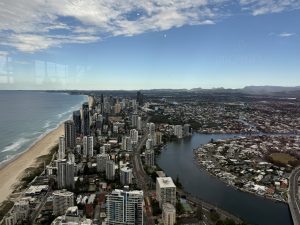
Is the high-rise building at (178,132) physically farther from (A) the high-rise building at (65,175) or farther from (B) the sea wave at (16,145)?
(A) the high-rise building at (65,175)

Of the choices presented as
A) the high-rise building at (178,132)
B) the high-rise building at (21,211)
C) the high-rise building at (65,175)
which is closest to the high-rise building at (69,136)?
the high-rise building at (65,175)

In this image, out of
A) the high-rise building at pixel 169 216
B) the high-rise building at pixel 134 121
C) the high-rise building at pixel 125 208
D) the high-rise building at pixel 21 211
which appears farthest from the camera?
the high-rise building at pixel 134 121

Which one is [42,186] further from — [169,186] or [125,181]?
[169,186]

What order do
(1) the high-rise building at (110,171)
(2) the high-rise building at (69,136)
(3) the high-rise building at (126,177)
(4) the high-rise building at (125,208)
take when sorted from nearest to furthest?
(4) the high-rise building at (125,208), (3) the high-rise building at (126,177), (1) the high-rise building at (110,171), (2) the high-rise building at (69,136)

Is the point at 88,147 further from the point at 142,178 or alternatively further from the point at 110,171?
the point at 142,178

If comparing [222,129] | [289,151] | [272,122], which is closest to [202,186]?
[289,151]

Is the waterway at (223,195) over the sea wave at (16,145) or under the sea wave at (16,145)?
under
